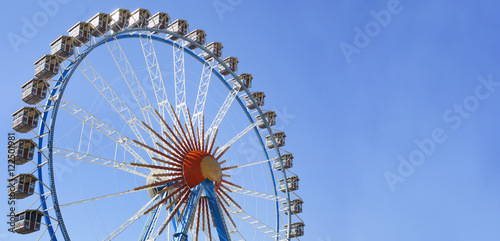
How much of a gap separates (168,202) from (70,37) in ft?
28.1

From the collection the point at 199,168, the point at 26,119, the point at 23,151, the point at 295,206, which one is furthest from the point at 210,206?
the point at 26,119

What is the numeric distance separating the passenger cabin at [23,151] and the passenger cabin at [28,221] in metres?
2.01

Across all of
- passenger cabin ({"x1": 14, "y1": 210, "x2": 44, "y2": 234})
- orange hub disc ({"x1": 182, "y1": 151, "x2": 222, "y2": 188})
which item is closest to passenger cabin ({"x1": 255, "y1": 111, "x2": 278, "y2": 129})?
orange hub disc ({"x1": 182, "y1": 151, "x2": 222, "y2": 188})

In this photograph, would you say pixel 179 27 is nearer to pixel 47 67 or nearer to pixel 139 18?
pixel 139 18

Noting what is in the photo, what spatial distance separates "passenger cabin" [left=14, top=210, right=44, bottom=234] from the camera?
22.6 meters

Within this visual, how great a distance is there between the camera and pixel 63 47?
85.9 feet

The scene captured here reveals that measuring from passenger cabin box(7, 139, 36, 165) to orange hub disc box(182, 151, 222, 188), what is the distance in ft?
23.3

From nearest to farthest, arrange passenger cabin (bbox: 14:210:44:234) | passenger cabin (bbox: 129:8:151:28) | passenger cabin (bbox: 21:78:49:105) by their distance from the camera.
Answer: passenger cabin (bbox: 14:210:44:234)
passenger cabin (bbox: 21:78:49:105)
passenger cabin (bbox: 129:8:151:28)

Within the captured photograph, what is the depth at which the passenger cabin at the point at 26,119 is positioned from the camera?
24109 mm

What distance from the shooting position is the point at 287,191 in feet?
121

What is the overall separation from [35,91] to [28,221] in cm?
526

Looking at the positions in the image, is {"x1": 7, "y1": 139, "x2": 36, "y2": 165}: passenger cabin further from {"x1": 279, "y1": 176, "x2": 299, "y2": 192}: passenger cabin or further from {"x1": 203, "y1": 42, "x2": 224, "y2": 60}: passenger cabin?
{"x1": 279, "y1": 176, "x2": 299, "y2": 192}: passenger cabin

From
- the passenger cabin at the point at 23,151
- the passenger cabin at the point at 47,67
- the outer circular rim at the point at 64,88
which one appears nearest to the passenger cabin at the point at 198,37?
the outer circular rim at the point at 64,88

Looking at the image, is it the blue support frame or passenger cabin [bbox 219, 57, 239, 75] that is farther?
passenger cabin [bbox 219, 57, 239, 75]
